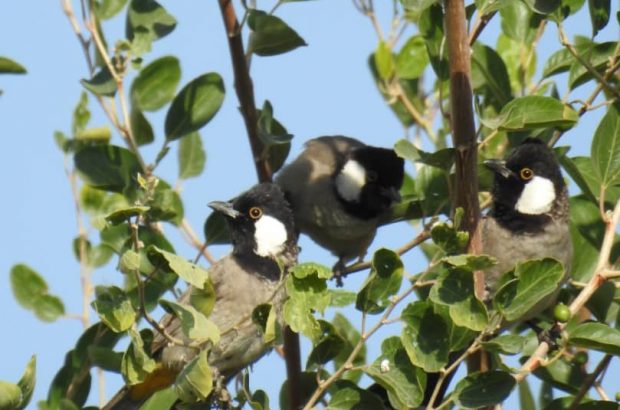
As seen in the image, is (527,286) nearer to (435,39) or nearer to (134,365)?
(134,365)

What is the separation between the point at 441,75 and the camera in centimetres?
337

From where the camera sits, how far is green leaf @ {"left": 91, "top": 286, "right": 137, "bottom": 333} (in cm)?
260

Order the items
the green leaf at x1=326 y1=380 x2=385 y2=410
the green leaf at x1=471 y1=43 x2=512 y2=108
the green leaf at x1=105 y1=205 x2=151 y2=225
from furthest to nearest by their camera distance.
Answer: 1. the green leaf at x1=471 y1=43 x2=512 y2=108
2. the green leaf at x1=326 y1=380 x2=385 y2=410
3. the green leaf at x1=105 y1=205 x2=151 y2=225

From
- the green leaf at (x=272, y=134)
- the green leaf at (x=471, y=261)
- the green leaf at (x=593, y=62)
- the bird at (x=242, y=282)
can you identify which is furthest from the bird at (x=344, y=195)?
the green leaf at (x=471, y=261)

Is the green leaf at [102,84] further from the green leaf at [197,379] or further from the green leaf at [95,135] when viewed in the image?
the green leaf at [197,379]

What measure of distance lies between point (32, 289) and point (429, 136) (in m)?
1.59

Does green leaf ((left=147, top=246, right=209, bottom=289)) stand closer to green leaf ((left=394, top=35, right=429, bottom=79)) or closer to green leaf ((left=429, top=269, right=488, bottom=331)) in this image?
green leaf ((left=429, top=269, right=488, bottom=331))

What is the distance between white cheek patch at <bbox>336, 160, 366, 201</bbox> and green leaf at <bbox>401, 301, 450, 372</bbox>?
2002 millimetres

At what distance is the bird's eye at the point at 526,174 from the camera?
408 centimetres

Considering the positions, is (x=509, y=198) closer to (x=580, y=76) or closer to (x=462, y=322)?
(x=580, y=76)

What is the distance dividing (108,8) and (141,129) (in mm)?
390

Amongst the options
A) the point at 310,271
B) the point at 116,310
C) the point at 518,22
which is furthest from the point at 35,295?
the point at 518,22

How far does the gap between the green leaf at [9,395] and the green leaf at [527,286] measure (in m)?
1.05

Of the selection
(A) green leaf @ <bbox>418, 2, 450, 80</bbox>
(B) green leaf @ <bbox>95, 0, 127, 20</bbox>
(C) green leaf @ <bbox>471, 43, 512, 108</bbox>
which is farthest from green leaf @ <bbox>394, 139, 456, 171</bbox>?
(B) green leaf @ <bbox>95, 0, 127, 20</bbox>
